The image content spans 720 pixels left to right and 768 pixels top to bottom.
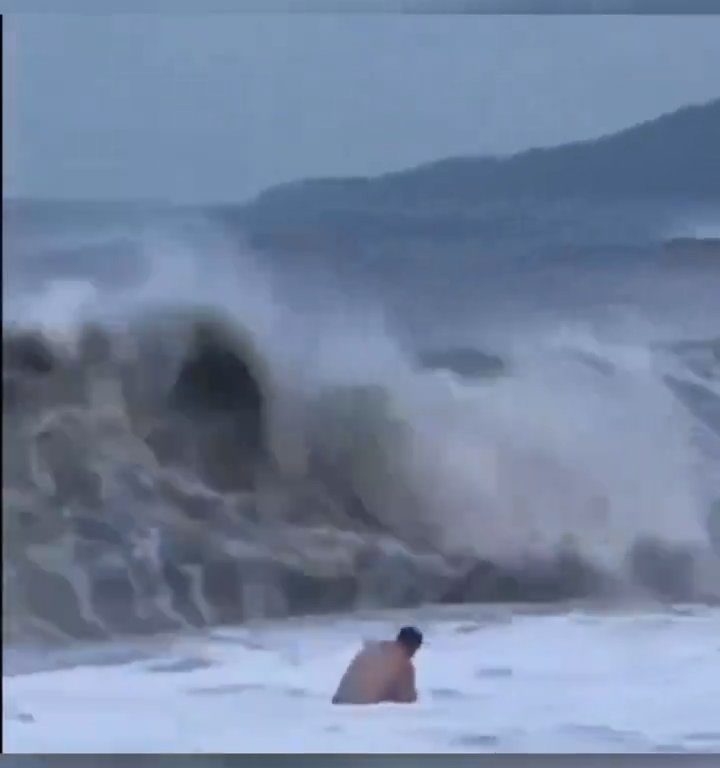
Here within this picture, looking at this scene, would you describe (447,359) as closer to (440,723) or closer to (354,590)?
(354,590)

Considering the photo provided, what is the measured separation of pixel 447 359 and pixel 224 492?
378mm

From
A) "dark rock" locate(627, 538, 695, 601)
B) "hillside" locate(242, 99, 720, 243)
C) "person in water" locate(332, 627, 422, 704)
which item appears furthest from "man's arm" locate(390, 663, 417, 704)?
"hillside" locate(242, 99, 720, 243)

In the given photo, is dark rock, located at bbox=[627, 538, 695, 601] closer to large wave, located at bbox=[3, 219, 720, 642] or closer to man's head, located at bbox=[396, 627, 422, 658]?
large wave, located at bbox=[3, 219, 720, 642]

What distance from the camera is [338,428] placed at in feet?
4.99

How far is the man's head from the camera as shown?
4.91ft

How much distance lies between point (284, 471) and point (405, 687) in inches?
13.9

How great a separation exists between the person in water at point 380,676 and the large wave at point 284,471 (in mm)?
72

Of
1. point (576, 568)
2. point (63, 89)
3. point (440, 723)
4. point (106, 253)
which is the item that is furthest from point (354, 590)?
point (63, 89)

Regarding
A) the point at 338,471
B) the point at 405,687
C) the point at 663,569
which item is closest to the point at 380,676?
the point at 405,687

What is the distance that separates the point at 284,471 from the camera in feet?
4.96

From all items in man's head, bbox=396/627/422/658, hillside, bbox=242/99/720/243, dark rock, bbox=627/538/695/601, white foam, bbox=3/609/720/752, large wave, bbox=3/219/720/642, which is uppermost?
hillside, bbox=242/99/720/243

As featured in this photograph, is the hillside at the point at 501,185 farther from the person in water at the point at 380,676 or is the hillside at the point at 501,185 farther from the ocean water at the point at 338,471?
the person in water at the point at 380,676

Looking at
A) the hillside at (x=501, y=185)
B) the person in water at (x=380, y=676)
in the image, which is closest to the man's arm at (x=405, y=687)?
the person in water at (x=380, y=676)

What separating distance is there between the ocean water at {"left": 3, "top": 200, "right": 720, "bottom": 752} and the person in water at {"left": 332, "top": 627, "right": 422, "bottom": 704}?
0.02m
